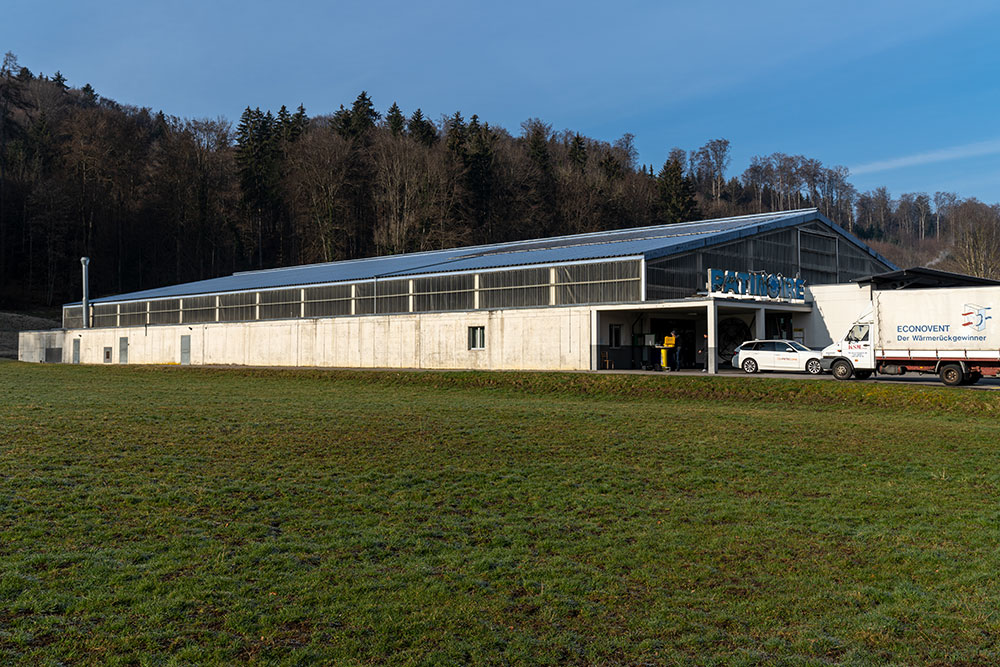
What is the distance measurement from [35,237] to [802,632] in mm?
102837

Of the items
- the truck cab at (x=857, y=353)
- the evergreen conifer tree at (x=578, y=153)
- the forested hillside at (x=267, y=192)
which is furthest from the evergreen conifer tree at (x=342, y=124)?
the truck cab at (x=857, y=353)

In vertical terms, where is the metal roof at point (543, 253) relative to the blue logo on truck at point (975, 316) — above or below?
above

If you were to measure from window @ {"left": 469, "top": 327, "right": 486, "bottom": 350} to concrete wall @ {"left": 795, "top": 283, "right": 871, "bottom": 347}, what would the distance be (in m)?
20.3

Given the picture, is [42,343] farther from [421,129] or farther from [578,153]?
[578,153]

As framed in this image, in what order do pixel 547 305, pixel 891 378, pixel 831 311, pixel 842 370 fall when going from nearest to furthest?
pixel 842 370, pixel 891 378, pixel 547 305, pixel 831 311

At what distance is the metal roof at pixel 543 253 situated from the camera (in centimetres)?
4350

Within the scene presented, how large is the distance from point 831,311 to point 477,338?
21974 mm

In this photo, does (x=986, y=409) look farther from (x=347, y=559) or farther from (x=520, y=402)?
(x=347, y=559)

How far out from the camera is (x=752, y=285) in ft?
143

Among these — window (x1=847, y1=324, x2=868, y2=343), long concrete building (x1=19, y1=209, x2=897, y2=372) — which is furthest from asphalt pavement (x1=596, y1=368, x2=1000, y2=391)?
long concrete building (x1=19, y1=209, x2=897, y2=372)

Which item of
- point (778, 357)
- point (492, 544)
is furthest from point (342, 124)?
point (492, 544)

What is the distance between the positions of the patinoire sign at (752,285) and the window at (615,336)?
204 inches

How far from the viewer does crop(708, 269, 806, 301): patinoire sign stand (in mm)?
42000

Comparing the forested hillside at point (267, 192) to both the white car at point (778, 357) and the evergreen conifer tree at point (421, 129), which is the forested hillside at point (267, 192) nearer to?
the evergreen conifer tree at point (421, 129)
